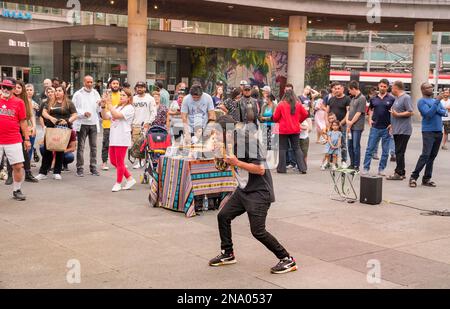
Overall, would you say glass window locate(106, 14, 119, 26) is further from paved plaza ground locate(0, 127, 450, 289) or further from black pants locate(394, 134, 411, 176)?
paved plaza ground locate(0, 127, 450, 289)

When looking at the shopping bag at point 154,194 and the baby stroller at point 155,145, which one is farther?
the baby stroller at point 155,145

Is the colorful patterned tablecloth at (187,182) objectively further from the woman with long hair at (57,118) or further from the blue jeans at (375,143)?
the blue jeans at (375,143)

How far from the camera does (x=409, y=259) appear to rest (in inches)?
279

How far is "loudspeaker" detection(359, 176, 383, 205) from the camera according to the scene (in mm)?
10250

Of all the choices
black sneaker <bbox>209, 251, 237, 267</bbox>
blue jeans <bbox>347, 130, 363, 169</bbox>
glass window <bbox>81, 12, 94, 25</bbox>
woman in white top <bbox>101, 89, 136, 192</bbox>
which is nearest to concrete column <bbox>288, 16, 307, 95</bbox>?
glass window <bbox>81, 12, 94, 25</bbox>

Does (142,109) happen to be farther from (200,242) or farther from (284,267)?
(284,267)

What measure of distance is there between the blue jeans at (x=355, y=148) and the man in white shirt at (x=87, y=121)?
18.2 feet

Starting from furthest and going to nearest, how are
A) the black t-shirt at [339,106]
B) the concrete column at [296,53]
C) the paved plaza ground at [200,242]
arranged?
the concrete column at [296,53]
the black t-shirt at [339,106]
the paved plaza ground at [200,242]

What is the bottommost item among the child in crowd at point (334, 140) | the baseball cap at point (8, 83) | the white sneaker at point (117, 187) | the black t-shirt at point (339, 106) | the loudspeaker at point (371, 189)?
the white sneaker at point (117, 187)

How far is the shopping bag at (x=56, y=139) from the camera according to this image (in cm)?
1199

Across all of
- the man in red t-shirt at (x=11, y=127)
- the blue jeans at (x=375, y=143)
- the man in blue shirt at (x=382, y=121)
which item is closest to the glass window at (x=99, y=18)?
the man in blue shirt at (x=382, y=121)

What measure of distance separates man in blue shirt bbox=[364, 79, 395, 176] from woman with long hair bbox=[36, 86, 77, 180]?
6.25 metres

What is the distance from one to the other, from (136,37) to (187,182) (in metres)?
20.2
